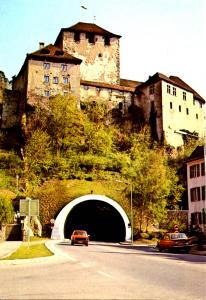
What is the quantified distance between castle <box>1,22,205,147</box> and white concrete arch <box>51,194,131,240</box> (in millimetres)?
30933

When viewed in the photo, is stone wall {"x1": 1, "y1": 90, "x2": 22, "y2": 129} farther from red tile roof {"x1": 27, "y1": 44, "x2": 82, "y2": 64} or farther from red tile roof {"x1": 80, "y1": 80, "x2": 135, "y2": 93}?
red tile roof {"x1": 80, "y1": 80, "x2": 135, "y2": 93}

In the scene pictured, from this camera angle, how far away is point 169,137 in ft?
297

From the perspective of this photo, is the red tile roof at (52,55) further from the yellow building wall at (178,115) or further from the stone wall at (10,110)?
the yellow building wall at (178,115)

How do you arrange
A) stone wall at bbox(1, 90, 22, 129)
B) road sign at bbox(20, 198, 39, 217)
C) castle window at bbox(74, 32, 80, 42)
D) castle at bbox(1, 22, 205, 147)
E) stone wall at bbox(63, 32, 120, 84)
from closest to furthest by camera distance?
1. road sign at bbox(20, 198, 39, 217)
2. castle at bbox(1, 22, 205, 147)
3. stone wall at bbox(1, 90, 22, 129)
4. stone wall at bbox(63, 32, 120, 84)
5. castle window at bbox(74, 32, 80, 42)

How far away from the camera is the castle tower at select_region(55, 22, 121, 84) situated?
97.2 metres

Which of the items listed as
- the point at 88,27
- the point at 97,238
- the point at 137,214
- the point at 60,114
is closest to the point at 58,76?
the point at 60,114

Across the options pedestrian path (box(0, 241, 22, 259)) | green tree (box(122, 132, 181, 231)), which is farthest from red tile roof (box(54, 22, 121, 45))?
pedestrian path (box(0, 241, 22, 259))

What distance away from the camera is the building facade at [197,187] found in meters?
55.3

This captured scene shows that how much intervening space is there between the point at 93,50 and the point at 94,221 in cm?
4256

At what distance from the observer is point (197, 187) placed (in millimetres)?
56562

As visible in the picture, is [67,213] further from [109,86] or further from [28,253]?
[109,86]

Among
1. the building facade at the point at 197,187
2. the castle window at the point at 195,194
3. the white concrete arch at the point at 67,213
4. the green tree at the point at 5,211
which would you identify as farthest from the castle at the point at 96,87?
the green tree at the point at 5,211

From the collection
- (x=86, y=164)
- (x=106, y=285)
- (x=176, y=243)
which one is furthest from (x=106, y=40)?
(x=106, y=285)

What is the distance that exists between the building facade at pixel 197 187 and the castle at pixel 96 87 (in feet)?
100.0
